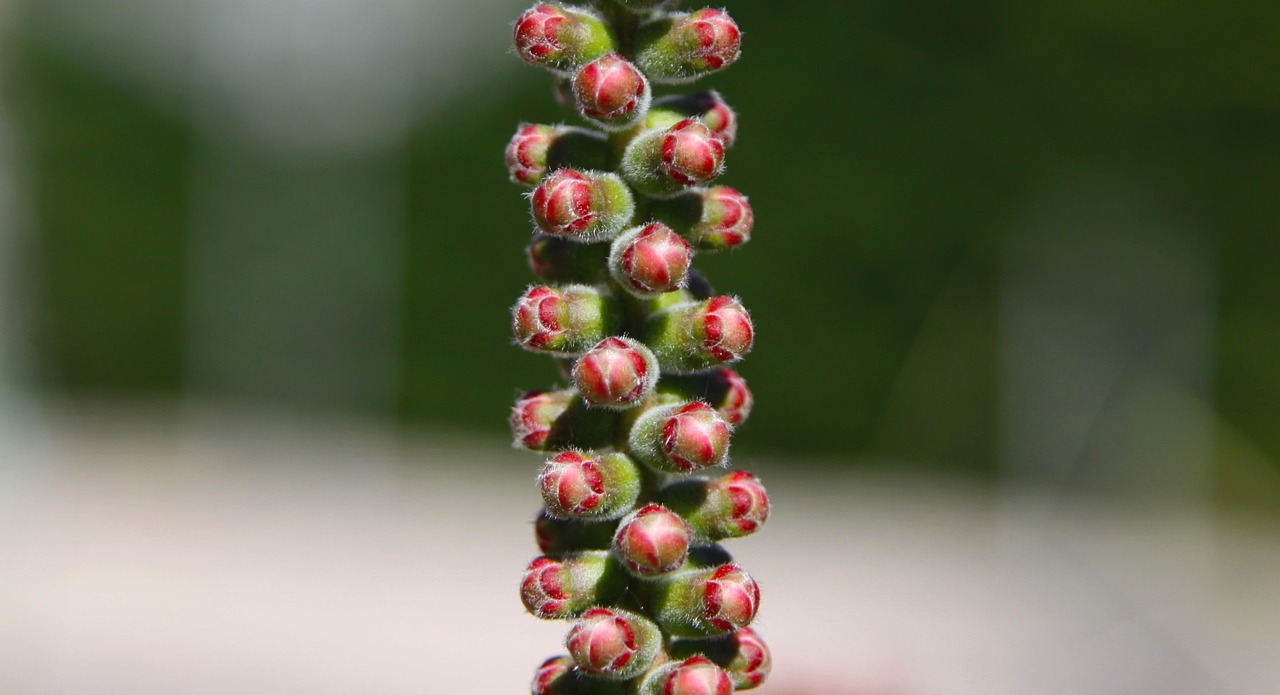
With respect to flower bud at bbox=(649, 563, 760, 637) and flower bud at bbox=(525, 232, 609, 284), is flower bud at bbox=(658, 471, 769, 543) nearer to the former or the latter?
flower bud at bbox=(649, 563, 760, 637)

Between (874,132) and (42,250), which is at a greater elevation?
(874,132)

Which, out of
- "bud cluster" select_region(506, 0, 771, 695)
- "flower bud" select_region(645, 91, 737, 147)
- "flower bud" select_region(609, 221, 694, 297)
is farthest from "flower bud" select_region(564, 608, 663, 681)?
"flower bud" select_region(645, 91, 737, 147)

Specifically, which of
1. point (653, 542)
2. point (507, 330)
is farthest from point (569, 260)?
point (507, 330)

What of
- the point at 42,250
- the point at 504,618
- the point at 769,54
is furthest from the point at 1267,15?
the point at 42,250

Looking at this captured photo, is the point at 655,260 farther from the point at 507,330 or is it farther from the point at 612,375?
the point at 507,330

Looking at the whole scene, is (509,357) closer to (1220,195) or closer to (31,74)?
(1220,195)

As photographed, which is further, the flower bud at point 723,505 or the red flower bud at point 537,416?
the red flower bud at point 537,416

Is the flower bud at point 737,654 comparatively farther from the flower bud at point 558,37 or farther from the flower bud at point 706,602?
the flower bud at point 558,37

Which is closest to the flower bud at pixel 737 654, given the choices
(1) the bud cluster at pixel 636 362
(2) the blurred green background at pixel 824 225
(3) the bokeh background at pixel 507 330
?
(1) the bud cluster at pixel 636 362
